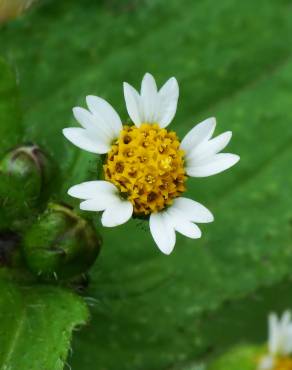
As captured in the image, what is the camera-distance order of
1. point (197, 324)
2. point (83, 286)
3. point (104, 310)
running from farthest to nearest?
1. point (197, 324)
2. point (104, 310)
3. point (83, 286)

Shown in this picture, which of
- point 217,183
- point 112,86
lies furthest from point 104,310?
point 112,86

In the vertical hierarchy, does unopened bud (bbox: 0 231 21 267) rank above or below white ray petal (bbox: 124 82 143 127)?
below

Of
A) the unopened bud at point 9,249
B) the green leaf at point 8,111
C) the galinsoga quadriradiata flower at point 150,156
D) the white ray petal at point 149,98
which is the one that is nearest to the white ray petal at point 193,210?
the galinsoga quadriradiata flower at point 150,156

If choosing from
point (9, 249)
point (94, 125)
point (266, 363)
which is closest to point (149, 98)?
point (94, 125)

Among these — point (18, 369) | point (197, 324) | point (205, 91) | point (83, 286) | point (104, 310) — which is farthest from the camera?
point (205, 91)

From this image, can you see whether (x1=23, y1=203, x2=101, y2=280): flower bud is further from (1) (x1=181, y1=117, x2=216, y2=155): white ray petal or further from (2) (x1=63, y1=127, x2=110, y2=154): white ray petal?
(1) (x1=181, y1=117, x2=216, y2=155): white ray petal

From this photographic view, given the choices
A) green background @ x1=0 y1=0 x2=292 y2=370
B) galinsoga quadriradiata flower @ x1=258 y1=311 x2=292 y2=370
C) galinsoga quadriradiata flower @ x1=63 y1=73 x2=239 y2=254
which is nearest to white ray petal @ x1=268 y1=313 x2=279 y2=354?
galinsoga quadriradiata flower @ x1=258 y1=311 x2=292 y2=370

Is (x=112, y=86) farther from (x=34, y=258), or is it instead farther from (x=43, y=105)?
(x=34, y=258)
